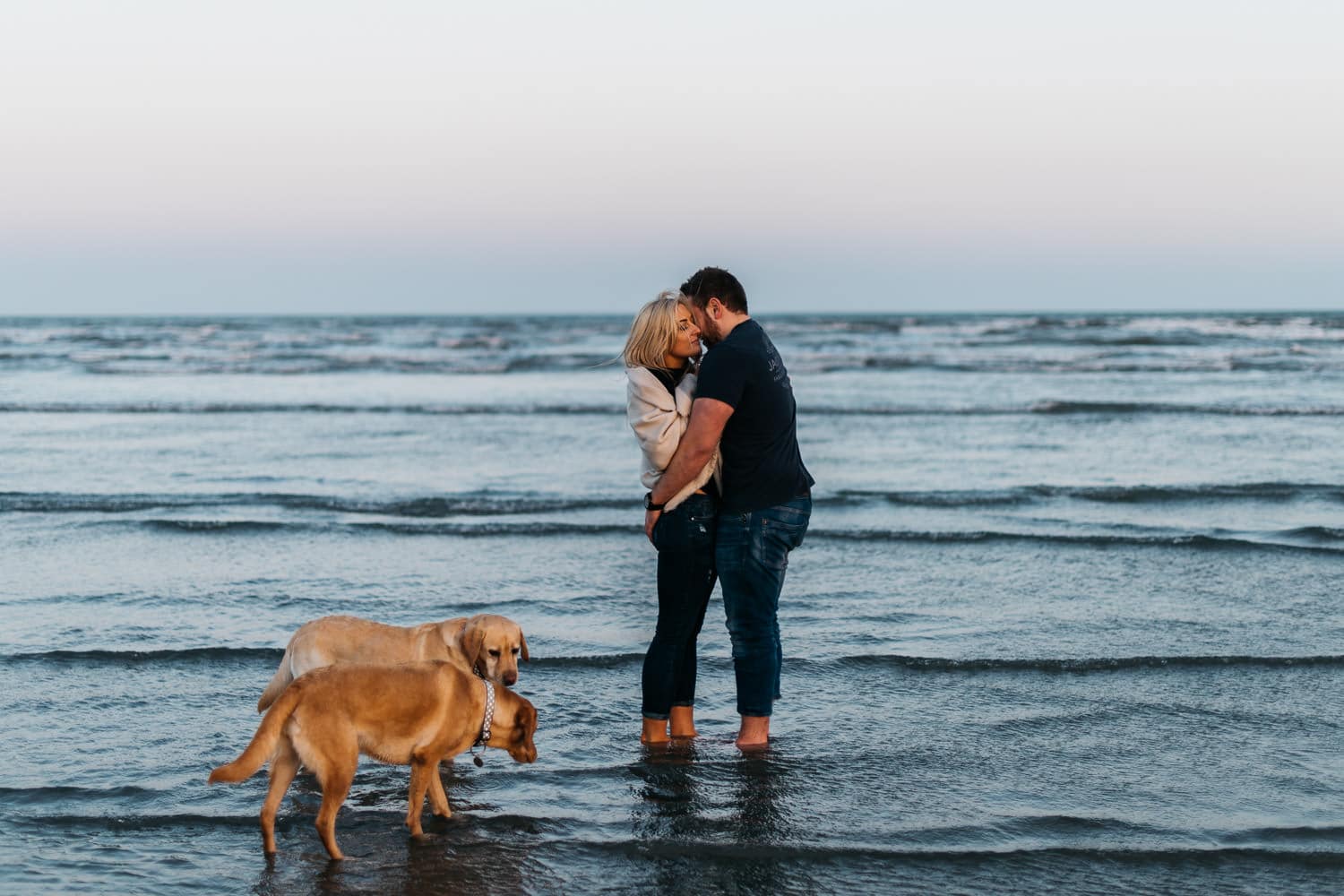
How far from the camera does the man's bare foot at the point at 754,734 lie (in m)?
5.29

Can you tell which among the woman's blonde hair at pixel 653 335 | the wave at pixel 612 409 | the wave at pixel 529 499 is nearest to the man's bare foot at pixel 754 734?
the woman's blonde hair at pixel 653 335

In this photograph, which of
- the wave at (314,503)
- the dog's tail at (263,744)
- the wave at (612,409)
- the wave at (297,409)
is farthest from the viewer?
the wave at (297,409)

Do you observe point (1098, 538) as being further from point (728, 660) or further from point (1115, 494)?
point (728, 660)

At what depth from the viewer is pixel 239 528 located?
1030cm

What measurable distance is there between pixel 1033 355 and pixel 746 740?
33607 mm

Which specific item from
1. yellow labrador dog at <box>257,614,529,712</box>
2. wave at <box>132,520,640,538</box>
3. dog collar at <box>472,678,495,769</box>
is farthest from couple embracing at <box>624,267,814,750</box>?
wave at <box>132,520,640,538</box>

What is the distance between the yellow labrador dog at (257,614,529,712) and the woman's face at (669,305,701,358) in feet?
4.33

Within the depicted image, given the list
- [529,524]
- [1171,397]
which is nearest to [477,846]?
[529,524]

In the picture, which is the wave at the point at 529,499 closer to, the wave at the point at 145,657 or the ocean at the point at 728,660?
the ocean at the point at 728,660

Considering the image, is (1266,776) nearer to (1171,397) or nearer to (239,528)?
(239,528)

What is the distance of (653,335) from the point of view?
4.98 meters

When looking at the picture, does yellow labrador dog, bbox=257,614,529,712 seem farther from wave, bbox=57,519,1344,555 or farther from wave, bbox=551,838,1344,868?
wave, bbox=57,519,1344,555

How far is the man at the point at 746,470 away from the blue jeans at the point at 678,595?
2.8 inches

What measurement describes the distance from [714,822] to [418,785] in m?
1.10
